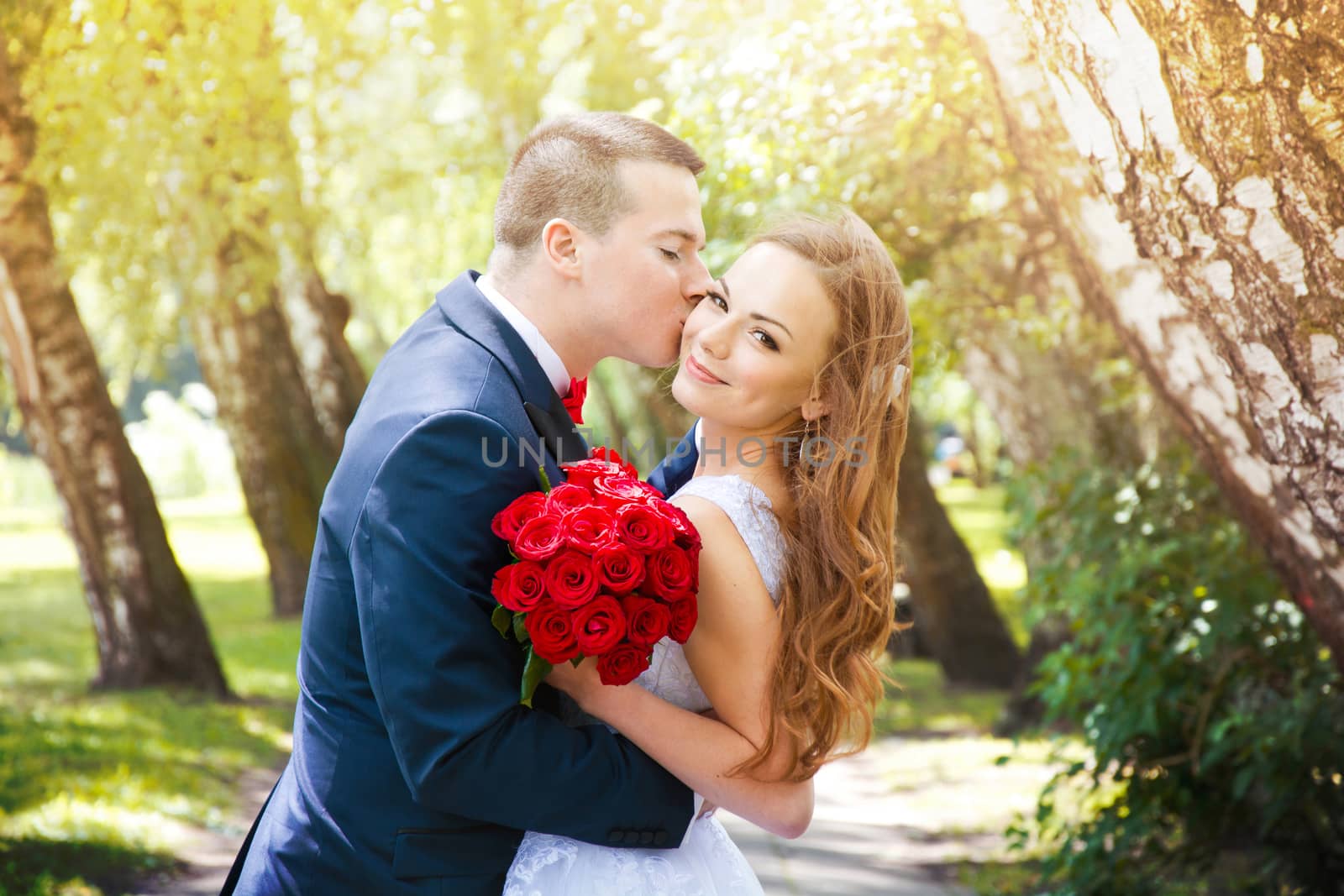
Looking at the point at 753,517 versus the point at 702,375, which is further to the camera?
the point at 702,375

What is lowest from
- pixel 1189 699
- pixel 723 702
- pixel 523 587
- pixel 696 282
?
pixel 1189 699

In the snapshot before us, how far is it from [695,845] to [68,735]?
6.43 metres

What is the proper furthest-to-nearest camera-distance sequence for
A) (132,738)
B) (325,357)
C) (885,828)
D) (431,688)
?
(325,357) → (132,738) → (885,828) → (431,688)

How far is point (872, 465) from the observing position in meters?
2.93

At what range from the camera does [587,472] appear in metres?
2.45

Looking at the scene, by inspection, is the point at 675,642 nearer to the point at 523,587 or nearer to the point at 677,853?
the point at 677,853

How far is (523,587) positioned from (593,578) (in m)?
0.12

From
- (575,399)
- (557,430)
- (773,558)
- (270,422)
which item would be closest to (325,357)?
(270,422)

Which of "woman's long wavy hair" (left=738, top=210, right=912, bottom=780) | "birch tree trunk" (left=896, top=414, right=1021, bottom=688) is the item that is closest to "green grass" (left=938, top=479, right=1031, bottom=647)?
"birch tree trunk" (left=896, top=414, right=1021, bottom=688)

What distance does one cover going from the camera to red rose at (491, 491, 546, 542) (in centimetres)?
231

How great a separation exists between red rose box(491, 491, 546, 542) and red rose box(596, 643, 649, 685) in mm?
280

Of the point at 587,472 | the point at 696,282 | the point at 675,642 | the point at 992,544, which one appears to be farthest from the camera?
the point at 992,544

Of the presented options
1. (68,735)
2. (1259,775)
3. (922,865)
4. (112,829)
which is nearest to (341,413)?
(68,735)

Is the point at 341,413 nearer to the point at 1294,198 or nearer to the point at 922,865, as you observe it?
the point at 922,865
